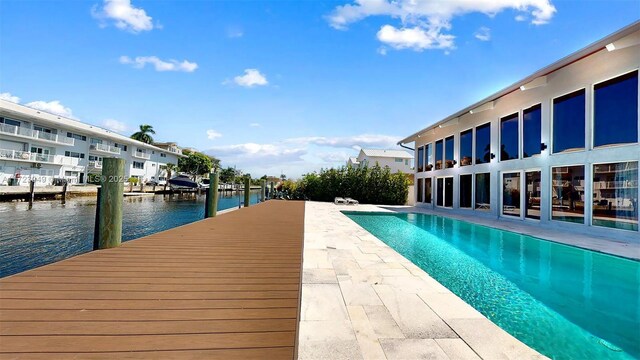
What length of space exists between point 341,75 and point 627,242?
10.1 meters

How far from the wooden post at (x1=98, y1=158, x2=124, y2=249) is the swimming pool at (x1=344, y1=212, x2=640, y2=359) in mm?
4605

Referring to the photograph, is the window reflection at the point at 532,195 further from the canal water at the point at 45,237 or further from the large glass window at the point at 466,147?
the canal water at the point at 45,237

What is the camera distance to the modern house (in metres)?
6.67

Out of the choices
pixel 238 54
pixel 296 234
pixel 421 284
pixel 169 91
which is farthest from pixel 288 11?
pixel 421 284

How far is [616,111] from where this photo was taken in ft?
22.9

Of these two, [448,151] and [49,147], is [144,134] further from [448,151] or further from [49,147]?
[448,151]

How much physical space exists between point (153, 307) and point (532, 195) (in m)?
10.7

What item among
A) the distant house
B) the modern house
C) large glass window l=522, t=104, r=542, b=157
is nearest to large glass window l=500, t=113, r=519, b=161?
the modern house

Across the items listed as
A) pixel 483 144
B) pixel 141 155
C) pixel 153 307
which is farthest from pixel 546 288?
pixel 141 155

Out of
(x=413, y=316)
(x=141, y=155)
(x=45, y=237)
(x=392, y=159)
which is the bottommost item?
(x=45, y=237)

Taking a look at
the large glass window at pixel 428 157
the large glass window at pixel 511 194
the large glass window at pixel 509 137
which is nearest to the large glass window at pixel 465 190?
the large glass window at pixel 511 194

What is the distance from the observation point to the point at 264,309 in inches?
92.9

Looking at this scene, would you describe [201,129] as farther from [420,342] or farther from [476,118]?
[420,342]

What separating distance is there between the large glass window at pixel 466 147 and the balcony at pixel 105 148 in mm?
34313
